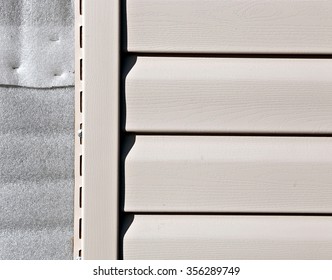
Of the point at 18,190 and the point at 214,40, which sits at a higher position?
the point at 214,40

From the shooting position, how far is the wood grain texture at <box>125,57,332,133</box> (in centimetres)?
114

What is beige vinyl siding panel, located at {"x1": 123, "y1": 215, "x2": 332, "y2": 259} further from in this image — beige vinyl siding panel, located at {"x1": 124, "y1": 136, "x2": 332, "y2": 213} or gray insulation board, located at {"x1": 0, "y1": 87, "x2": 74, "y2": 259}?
gray insulation board, located at {"x1": 0, "y1": 87, "x2": 74, "y2": 259}

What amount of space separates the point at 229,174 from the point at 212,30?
1.12 ft

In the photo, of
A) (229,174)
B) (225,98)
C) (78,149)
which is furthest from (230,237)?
(78,149)

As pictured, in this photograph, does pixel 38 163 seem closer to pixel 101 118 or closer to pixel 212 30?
pixel 101 118

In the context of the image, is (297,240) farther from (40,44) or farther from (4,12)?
(4,12)

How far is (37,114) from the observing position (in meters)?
1.61

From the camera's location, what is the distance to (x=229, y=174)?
1.14 metres

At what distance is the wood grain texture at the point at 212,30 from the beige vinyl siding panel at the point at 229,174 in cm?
21

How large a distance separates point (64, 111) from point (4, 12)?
0.39 meters

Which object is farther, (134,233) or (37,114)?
(37,114)

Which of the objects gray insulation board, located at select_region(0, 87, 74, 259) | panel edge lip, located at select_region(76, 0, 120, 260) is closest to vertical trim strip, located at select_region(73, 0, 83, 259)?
panel edge lip, located at select_region(76, 0, 120, 260)

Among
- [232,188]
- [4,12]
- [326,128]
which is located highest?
[4,12]

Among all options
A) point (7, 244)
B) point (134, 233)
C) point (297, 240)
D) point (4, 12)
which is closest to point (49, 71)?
point (4, 12)
